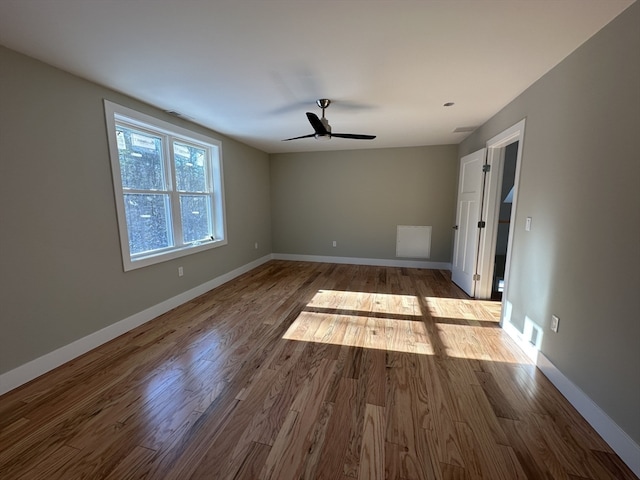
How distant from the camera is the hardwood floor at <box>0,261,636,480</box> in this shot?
1.34 m

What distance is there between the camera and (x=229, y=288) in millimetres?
4004

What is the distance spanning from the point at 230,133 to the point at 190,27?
2594 millimetres

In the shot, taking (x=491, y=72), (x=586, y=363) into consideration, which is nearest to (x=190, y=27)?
(x=491, y=72)

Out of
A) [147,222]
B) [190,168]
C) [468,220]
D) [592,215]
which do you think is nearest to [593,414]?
[592,215]

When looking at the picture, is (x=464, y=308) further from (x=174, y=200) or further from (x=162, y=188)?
(x=162, y=188)

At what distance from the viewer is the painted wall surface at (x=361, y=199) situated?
5.00 m

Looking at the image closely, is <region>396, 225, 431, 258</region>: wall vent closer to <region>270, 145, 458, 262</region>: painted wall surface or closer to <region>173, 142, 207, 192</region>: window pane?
<region>270, 145, 458, 262</region>: painted wall surface

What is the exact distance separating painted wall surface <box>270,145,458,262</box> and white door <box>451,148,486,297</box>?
83cm

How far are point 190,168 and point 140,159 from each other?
812 millimetres

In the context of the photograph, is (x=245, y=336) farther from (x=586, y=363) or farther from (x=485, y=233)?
(x=485, y=233)

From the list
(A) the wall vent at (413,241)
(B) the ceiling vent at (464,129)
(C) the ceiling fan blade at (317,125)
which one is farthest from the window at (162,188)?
(B) the ceiling vent at (464,129)

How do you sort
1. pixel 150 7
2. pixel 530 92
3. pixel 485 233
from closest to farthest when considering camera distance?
pixel 150 7
pixel 530 92
pixel 485 233

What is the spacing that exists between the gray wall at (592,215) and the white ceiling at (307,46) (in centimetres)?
24

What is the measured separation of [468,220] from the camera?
3803 mm
